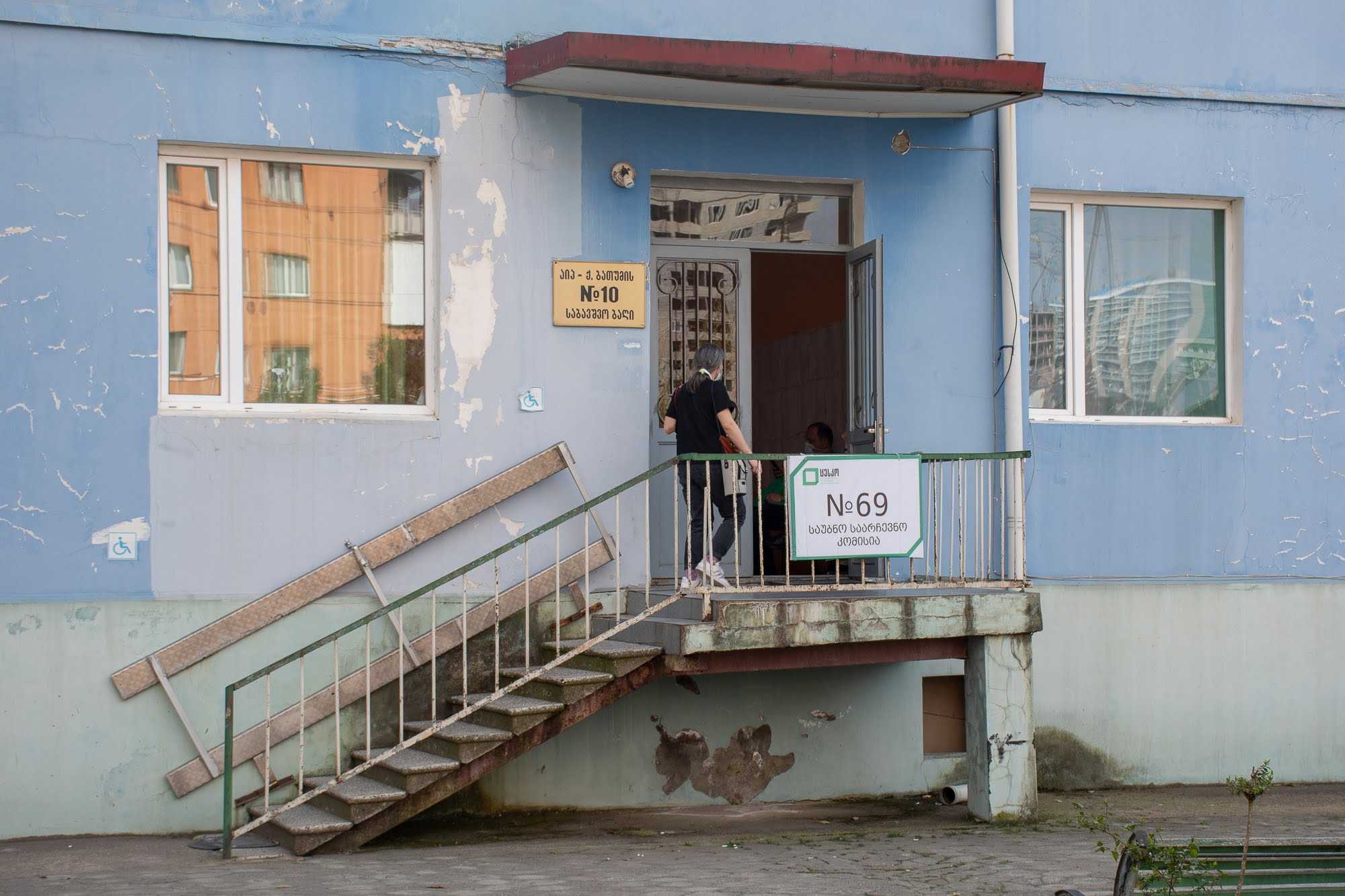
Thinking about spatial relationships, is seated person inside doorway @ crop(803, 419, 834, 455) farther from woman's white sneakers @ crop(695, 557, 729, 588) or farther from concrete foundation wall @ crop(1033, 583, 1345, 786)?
woman's white sneakers @ crop(695, 557, 729, 588)

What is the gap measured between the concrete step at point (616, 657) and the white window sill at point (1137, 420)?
3434mm

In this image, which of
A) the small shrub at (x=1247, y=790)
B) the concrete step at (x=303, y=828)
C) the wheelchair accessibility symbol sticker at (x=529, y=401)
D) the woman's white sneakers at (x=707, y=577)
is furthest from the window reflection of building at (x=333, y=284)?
the small shrub at (x=1247, y=790)

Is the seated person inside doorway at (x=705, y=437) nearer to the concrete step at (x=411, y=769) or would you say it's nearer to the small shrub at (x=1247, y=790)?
the concrete step at (x=411, y=769)

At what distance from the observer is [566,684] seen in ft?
26.2

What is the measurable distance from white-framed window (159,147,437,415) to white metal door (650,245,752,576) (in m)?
1.66

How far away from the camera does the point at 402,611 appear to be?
8.72 metres

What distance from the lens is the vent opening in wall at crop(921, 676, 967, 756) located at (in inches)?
388

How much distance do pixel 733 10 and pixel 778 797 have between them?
501 cm

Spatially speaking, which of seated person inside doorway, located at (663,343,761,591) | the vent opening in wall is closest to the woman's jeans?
seated person inside doorway, located at (663,343,761,591)

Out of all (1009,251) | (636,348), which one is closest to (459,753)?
(636,348)

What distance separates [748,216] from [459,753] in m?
4.19

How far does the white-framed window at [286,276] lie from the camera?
8.87m

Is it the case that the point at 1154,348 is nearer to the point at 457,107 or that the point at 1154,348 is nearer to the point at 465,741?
the point at 457,107

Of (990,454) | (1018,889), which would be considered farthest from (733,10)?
(1018,889)
